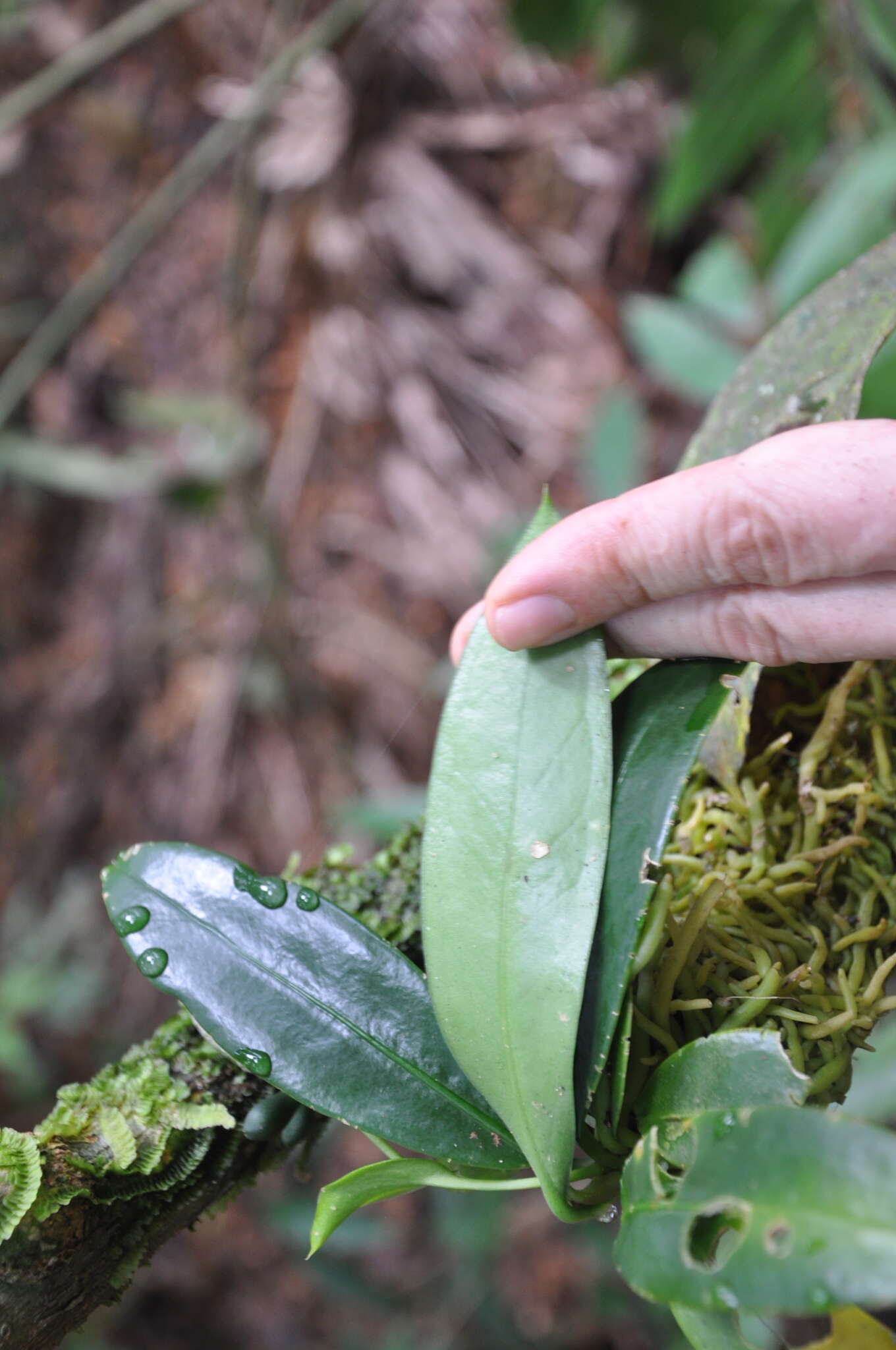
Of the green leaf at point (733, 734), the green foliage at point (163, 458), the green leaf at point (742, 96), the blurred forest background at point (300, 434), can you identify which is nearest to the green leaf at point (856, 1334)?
the green leaf at point (733, 734)

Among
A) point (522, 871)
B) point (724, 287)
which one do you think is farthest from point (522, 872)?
point (724, 287)

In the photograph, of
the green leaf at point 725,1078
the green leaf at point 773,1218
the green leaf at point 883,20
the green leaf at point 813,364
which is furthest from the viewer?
the green leaf at point 883,20

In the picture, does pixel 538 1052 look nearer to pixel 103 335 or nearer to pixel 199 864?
pixel 199 864

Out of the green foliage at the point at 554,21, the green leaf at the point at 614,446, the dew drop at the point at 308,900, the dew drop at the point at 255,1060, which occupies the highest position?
the green foliage at the point at 554,21

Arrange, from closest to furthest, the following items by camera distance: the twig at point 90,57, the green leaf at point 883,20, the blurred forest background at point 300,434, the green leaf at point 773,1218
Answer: the green leaf at point 773,1218 → the green leaf at point 883,20 → the twig at point 90,57 → the blurred forest background at point 300,434

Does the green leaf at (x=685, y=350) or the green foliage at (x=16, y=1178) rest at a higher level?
the green foliage at (x=16, y=1178)

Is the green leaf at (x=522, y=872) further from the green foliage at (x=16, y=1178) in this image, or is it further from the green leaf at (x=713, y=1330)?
the green foliage at (x=16, y=1178)

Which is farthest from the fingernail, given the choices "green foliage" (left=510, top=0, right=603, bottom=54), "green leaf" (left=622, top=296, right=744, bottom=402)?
"green foliage" (left=510, top=0, right=603, bottom=54)
